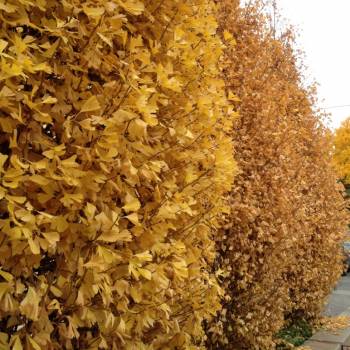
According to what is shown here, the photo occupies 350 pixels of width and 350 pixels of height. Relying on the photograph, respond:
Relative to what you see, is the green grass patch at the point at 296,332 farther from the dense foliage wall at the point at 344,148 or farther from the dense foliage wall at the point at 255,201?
the dense foliage wall at the point at 344,148

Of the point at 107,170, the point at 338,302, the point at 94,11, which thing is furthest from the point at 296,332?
the point at 94,11

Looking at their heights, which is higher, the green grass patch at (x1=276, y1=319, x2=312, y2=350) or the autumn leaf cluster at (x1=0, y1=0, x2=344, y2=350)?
the autumn leaf cluster at (x1=0, y1=0, x2=344, y2=350)

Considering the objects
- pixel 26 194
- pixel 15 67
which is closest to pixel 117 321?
pixel 26 194

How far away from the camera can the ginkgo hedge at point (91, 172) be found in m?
1.61

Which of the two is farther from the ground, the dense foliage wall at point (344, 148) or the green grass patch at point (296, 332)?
the dense foliage wall at point (344, 148)

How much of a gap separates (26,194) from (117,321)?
0.65 metres

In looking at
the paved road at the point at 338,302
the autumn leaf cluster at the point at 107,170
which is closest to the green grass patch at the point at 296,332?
the paved road at the point at 338,302

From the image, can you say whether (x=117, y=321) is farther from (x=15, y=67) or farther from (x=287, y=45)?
(x=287, y=45)

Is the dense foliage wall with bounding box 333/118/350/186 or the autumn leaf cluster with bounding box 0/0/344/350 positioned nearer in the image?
the autumn leaf cluster with bounding box 0/0/344/350

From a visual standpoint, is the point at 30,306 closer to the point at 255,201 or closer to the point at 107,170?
the point at 107,170

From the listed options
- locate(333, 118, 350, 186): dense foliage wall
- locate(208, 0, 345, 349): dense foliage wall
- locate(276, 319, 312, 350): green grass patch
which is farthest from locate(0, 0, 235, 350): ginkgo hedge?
locate(333, 118, 350, 186): dense foliage wall

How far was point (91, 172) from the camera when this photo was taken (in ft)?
6.03

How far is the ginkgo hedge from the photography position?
5.28 ft

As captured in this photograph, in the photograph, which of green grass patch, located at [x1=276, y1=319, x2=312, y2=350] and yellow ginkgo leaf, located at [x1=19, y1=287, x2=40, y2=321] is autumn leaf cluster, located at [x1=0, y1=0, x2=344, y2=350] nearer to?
yellow ginkgo leaf, located at [x1=19, y1=287, x2=40, y2=321]
